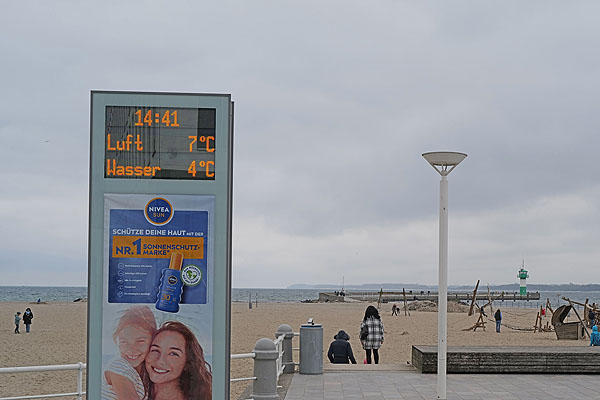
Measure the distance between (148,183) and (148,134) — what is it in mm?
492

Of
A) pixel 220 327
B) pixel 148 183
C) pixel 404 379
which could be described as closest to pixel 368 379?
pixel 404 379

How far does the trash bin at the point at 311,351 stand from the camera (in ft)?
43.9

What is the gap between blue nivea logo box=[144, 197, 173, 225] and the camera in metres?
7.32

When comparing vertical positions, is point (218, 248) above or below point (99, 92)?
below

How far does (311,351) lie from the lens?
13477 millimetres

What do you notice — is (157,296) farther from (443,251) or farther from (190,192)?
(443,251)

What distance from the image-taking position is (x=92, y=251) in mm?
7242

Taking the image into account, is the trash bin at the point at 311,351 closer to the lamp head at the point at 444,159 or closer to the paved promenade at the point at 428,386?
the paved promenade at the point at 428,386

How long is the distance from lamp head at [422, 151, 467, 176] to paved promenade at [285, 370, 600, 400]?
358cm

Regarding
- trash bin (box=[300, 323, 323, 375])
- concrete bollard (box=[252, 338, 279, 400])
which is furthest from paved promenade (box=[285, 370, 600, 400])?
concrete bollard (box=[252, 338, 279, 400])

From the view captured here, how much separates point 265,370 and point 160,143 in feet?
13.3

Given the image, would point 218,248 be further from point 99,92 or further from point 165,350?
point 99,92

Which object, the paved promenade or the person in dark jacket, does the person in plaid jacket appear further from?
the paved promenade

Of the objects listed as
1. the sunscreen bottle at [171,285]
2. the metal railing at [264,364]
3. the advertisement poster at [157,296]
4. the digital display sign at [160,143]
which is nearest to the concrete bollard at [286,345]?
the metal railing at [264,364]
